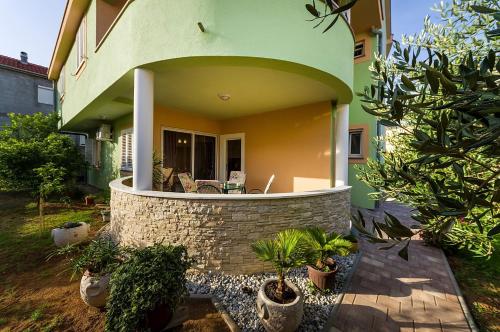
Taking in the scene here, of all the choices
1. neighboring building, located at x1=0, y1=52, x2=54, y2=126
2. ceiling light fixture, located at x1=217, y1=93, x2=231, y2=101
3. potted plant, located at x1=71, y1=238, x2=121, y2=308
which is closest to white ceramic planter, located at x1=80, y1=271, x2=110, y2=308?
potted plant, located at x1=71, y1=238, x2=121, y2=308

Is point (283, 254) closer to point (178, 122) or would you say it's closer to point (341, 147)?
point (341, 147)

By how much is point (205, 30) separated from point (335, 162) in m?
5.04

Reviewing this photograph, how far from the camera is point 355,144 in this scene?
925 cm

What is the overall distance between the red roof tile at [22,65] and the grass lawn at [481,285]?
26.0m

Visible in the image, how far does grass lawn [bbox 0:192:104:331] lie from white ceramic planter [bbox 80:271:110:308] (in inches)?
6.5

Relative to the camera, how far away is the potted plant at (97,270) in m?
3.10

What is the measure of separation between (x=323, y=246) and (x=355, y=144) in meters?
6.77

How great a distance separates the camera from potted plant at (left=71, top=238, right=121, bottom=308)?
3098 mm

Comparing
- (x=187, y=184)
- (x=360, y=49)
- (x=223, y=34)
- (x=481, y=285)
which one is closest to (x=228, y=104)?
(x=187, y=184)

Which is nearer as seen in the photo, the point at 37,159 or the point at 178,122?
the point at 37,159

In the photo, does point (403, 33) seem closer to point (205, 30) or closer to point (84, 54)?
point (205, 30)

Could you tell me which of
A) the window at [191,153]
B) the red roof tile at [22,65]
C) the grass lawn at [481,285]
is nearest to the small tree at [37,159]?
the window at [191,153]

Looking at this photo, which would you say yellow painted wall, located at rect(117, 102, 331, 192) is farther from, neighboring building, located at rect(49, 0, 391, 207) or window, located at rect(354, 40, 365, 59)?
window, located at rect(354, 40, 365, 59)

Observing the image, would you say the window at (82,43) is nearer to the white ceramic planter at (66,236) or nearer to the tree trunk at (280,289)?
the white ceramic planter at (66,236)
